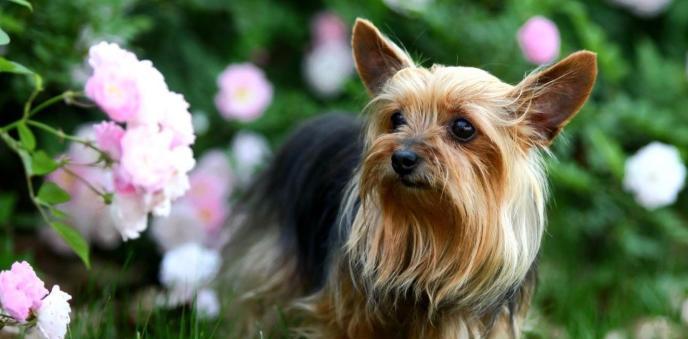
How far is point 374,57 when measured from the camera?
3637mm

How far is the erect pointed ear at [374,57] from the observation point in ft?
11.7

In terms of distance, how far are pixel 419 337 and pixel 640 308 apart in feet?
6.70

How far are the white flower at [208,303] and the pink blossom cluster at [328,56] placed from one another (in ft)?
5.26

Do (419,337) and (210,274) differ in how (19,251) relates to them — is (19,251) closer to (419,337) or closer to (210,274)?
(210,274)

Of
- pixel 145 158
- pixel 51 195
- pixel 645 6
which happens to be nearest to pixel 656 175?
pixel 645 6

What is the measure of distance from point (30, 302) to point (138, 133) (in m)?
0.59

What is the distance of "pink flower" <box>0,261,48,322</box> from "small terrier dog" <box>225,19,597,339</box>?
1024 millimetres

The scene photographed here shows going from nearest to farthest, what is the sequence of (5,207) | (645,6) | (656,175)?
1. (5,207)
2. (656,175)
3. (645,6)

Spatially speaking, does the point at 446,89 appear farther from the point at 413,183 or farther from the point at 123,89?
the point at 123,89

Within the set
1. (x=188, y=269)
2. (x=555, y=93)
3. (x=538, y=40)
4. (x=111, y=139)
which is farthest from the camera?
(x=538, y=40)

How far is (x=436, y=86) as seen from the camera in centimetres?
329

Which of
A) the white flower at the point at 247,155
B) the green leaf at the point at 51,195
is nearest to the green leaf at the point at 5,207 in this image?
the white flower at the point at 247,155

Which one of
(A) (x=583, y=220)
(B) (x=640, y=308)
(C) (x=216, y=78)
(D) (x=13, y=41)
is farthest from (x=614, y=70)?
(D) (x=13, y=41)

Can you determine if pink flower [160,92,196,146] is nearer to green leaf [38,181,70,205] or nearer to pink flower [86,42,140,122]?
pink flower [86,42,140,122]
